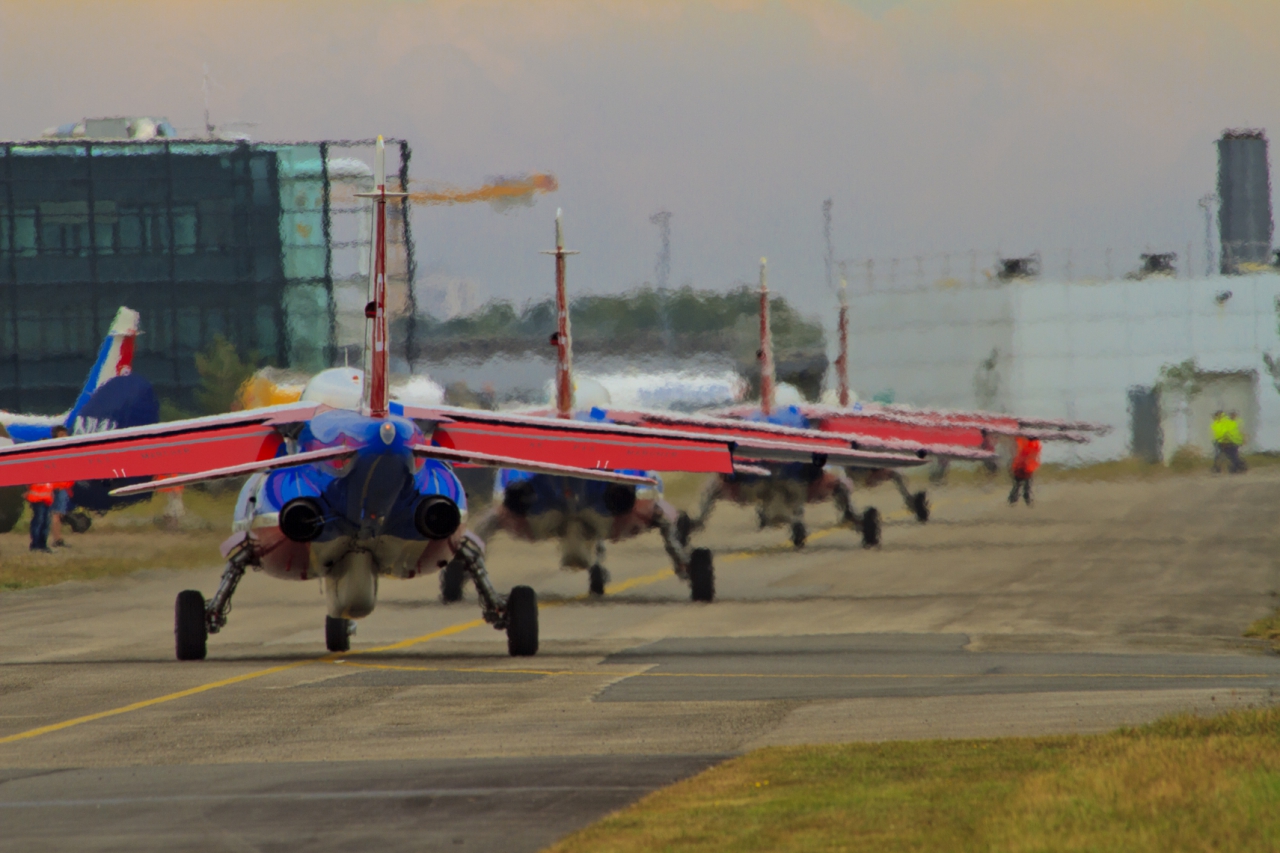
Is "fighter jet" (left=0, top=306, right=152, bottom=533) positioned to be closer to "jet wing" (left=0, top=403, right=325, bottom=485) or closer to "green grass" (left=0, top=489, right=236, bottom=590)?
"green grass" (left=0, top=489, right=236, bottom=590)

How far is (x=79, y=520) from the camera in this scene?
141ft

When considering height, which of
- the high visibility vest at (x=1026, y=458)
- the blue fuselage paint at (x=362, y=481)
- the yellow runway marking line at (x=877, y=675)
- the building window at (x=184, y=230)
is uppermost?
the building window at (x=184, y=230)

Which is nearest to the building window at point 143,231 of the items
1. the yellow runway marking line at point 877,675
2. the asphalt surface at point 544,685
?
the asphalt surface at point 544,685

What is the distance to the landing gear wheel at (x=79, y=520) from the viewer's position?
140 ft

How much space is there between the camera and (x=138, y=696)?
16828 mm

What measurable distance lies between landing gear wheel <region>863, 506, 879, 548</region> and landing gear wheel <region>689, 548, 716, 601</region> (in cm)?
1135

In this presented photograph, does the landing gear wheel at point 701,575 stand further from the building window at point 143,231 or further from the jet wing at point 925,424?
the building window at point 143,231

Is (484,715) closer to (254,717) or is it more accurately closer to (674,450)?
(254,717)

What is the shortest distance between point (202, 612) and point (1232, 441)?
51766mm

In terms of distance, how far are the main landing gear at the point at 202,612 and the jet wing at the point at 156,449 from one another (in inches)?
48.1

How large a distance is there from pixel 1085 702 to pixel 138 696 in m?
8.44

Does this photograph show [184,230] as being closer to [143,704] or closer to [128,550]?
[128,550]

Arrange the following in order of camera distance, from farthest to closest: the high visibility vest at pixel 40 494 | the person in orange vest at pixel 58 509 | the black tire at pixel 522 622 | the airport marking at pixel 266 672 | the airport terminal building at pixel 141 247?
the airport terminal building at pixel 141 247
the person in orange vest at pixel 58 509
the high visibility vest at pixel 40 494
the black tire at pixel 522 622
the airport marking at pixel 266 672

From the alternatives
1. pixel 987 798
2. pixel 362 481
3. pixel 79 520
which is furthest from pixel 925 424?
pixel 987 798
